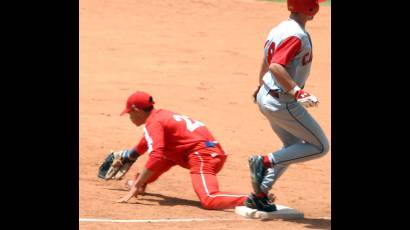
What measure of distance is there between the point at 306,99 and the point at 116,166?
2.98 meters

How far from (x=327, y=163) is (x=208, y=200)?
11.5 feet

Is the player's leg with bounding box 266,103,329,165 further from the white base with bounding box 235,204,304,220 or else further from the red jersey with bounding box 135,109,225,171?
the red jersey with bounding box 135,109,225,171

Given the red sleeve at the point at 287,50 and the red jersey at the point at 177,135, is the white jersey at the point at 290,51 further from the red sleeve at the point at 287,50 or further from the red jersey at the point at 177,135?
the red jersey at the point at 177,135

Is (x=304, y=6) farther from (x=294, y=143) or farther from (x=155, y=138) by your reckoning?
(x=155, y=138)

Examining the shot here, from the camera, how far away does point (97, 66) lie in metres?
18.0

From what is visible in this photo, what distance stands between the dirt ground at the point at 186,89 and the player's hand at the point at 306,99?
Result: 44.4 inches

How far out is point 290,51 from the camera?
8.41m

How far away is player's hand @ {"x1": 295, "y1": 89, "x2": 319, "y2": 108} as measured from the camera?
26.5 feet

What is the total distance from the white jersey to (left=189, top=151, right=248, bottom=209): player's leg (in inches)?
50.2

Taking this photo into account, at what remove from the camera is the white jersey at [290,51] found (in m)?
8.43

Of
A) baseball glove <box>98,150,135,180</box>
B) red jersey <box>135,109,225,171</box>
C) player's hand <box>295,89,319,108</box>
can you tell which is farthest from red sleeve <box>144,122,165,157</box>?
player's hand <box>295,89,319,108</box>

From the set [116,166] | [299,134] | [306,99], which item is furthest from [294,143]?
[116,166]

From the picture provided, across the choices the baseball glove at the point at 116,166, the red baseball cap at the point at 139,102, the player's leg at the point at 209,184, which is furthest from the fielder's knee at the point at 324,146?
the baseball glove at the point at 116,166
